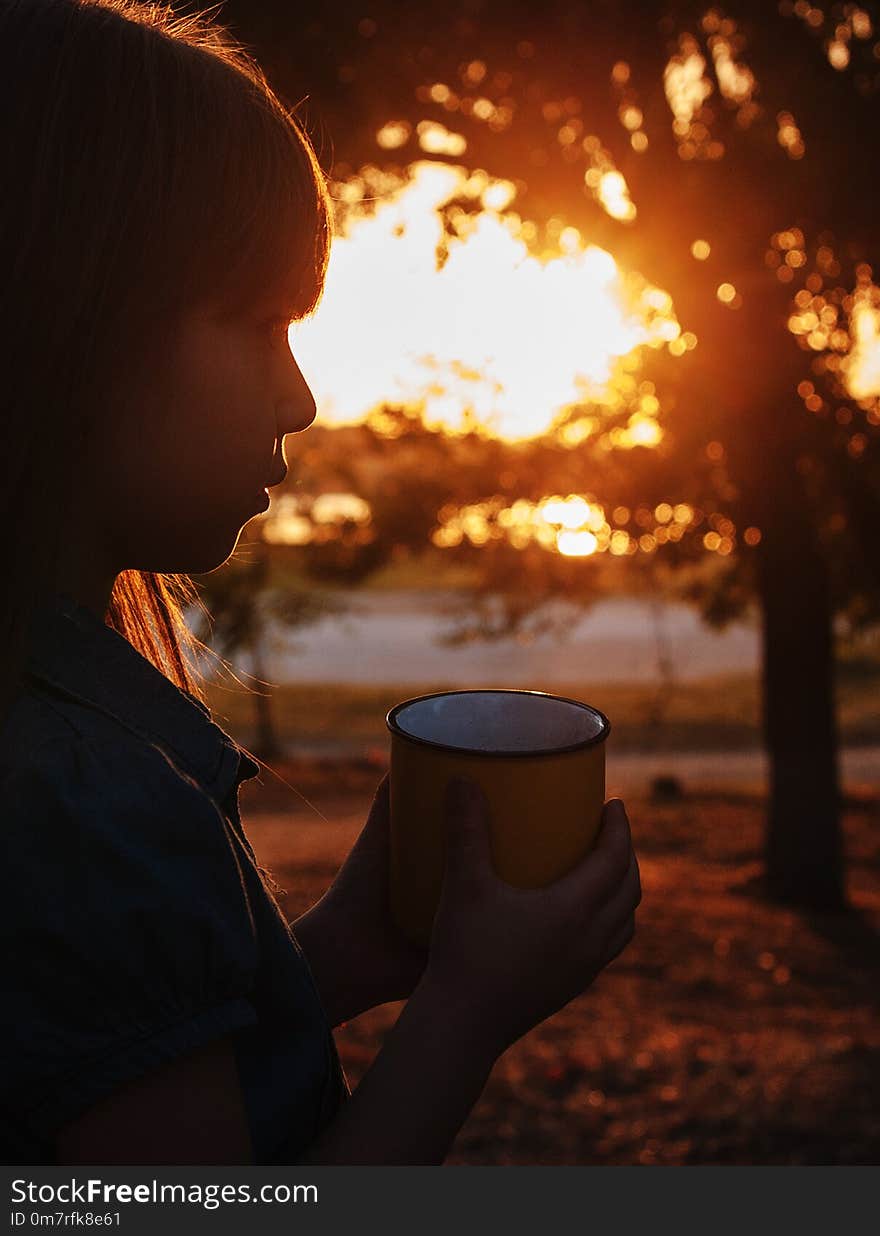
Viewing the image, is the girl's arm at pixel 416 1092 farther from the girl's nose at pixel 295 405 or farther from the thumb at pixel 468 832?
the girl's nose at pixel 295 405

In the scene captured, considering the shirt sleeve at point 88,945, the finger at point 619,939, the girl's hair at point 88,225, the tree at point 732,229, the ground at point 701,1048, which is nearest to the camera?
the shirt sleeve at point 88,945

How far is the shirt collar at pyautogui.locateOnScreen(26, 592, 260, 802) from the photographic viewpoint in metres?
1.09

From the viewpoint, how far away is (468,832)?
1.20 m

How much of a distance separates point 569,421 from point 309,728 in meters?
15.6

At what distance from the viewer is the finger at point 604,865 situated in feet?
4.12

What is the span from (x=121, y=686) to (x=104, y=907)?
10.1 inches

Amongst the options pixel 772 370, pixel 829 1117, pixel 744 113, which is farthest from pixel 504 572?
pixel 829 1117

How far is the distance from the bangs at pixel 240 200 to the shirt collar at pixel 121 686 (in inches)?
13.8

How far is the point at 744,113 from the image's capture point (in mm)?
7309

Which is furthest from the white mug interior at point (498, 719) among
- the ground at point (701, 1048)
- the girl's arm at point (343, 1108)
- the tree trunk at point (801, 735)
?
the tree trunk at point (801, 735)

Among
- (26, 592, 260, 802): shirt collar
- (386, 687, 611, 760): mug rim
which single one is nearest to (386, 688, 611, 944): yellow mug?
(386, 687, 611, 760): mug rim

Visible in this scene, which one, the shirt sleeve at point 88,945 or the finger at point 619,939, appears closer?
the shirt sleeve at point 88,945

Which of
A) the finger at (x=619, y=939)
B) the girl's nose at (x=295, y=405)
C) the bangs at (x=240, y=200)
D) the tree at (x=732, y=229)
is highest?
the tree at (x=732, y=229)

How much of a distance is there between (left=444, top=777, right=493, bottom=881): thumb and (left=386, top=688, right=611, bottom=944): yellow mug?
0.6 inches
